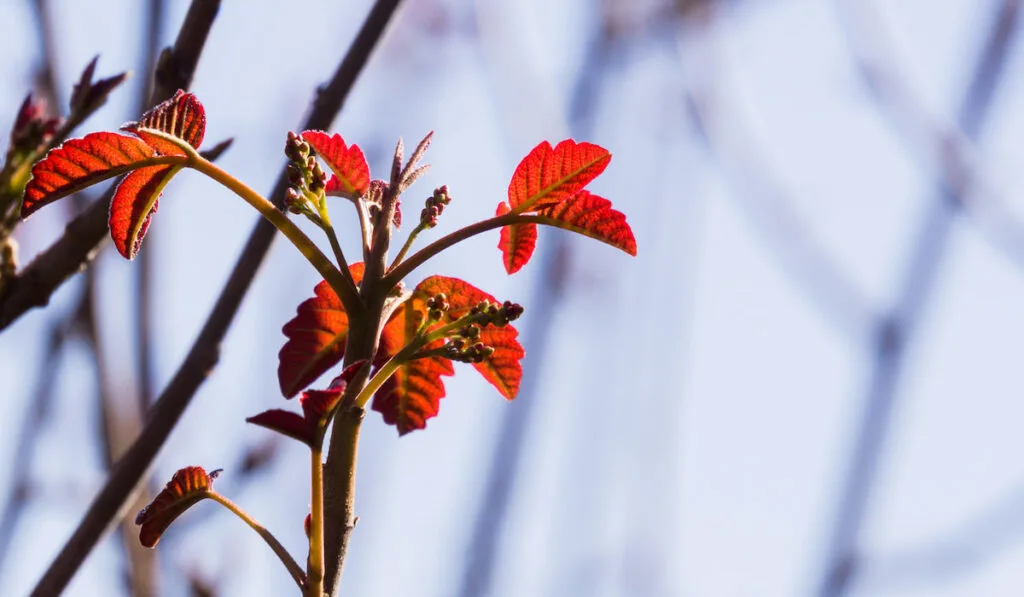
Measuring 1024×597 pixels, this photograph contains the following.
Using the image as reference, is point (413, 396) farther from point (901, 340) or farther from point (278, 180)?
point (901, 340)

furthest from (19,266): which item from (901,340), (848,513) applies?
(901,340)

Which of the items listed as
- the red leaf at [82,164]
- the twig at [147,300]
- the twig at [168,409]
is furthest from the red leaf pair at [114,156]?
the twig at [147,300]

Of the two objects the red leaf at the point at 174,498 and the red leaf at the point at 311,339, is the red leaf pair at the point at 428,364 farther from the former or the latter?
the red leaf at the point at 174,498

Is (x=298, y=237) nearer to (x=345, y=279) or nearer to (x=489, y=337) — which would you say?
(x=345, y=279)

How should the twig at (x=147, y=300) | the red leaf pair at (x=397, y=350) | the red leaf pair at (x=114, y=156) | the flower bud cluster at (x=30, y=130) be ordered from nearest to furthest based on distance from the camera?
the red leaf pair at (x=114, y=156)
the red leaf pair at (x=397, y=350)
the flower bud cluster at (x=30, y=130)
the twig at (x=147, y=300)

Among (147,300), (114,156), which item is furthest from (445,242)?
(147,300)

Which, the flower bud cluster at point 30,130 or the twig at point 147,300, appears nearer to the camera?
the flower bud cluster at point 30,130

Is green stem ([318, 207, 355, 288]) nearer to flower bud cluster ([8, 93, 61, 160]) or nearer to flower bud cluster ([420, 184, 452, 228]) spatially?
flower bud cluster ([420, 184, 452, 228])
